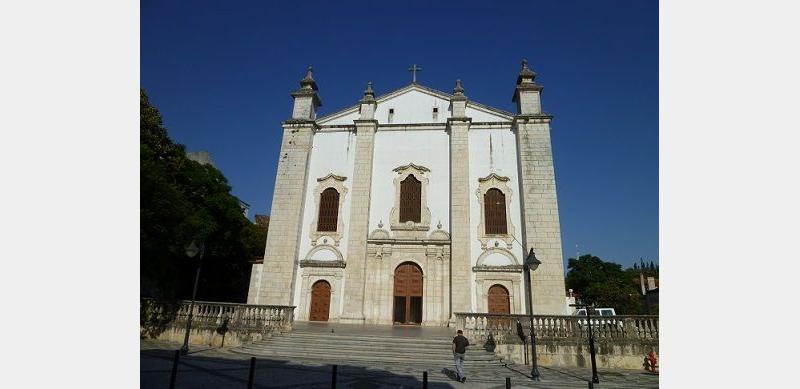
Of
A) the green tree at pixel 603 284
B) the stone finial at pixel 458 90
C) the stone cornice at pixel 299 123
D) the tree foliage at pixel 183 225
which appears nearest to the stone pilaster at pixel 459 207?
the stone finial at pixel 458 90

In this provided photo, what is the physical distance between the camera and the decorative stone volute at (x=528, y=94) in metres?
20.7

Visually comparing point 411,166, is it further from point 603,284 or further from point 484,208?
point 603,284

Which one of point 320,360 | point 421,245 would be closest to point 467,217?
point 421,245

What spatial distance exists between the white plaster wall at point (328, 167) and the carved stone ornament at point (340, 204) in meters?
0.11

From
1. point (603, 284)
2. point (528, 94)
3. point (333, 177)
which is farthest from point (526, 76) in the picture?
point (603, 284)

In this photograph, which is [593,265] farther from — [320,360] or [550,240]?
[320,360]

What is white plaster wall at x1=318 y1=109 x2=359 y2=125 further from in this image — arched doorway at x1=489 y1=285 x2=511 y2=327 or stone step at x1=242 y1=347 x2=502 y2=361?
stone step at x1=242 y1=347 x2=502 y2=361

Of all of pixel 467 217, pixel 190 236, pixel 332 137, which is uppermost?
pixel 332 137

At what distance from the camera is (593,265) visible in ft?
190

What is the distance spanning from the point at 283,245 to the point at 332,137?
647 centimetres

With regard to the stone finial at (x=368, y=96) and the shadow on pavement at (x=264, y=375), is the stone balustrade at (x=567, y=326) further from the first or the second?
the stone finial at (x=368, y=96)

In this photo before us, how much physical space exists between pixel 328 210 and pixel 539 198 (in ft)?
33.7

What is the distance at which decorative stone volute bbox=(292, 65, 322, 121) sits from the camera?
2220 cm

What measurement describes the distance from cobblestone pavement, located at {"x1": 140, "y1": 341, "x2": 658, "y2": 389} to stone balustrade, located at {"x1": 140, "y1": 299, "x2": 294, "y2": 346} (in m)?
1.50
